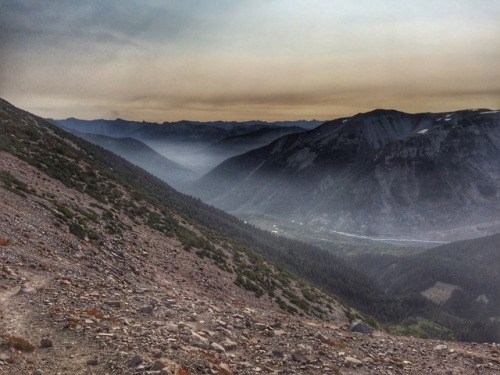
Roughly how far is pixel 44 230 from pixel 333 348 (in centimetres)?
2491

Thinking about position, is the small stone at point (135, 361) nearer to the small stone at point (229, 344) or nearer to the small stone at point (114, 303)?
the small stone at point (229, 344)

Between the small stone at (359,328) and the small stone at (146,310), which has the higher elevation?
the small stone at (146,310)

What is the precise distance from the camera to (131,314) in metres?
21.8

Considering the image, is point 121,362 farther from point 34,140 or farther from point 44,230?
point 34,140

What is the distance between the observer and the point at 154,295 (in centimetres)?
2706

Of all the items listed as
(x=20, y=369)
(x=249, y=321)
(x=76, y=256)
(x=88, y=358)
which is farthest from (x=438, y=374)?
(x=76, y=256)

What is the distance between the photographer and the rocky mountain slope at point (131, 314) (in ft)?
56.0

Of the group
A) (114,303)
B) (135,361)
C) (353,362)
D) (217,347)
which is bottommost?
(353,362)

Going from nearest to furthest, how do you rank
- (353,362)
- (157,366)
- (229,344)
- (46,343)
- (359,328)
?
(157,366), (46,343), (229,344), (353,362), (359,328)

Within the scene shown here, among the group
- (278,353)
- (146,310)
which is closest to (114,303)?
(146,310)

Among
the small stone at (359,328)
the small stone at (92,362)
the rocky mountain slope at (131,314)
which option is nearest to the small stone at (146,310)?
the rocky mountain slope at (131,314)

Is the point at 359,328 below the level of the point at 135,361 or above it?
below

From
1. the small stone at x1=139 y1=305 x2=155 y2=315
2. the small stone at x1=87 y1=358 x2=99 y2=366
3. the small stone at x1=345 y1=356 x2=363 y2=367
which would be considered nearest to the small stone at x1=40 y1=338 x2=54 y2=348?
the small stone at x1=87 y1=358 x2=99 y2=366

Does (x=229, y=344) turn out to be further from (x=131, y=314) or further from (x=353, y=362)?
(x=353, y=362)
